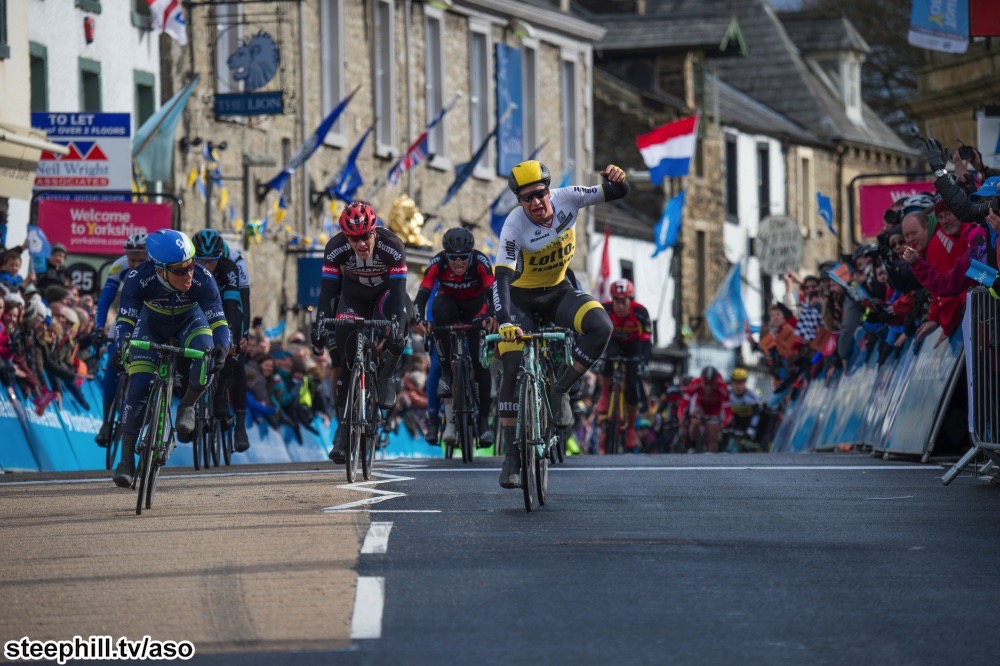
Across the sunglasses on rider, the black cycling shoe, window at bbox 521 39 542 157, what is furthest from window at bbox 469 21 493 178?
the sunglasses on rider

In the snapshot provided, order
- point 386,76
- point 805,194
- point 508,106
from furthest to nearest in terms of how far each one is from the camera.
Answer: point 805,194
point 508,106
point 386,76

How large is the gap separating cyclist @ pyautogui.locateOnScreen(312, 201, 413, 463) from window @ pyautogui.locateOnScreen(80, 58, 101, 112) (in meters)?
16.7

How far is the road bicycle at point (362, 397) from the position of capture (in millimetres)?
15820

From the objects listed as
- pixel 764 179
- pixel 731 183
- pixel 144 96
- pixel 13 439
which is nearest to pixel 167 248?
pixel 13 439

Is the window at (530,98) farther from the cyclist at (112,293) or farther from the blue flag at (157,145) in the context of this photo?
the cyclist at (112,293)

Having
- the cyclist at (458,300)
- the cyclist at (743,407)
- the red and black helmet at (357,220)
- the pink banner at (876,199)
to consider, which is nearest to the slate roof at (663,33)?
the pink banner at (876,199)

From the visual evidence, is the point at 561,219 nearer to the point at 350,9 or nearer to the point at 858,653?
the point at 858,653

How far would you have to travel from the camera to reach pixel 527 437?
13297 millimetres

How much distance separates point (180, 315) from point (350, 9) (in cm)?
2664

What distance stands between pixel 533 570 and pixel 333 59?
1207 inches

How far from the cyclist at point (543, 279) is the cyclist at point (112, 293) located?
4522mm

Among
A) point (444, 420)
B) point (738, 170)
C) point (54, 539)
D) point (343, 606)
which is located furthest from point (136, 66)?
point (738, 170)

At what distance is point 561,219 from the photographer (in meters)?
14.5

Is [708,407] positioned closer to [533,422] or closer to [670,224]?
[670,224]
